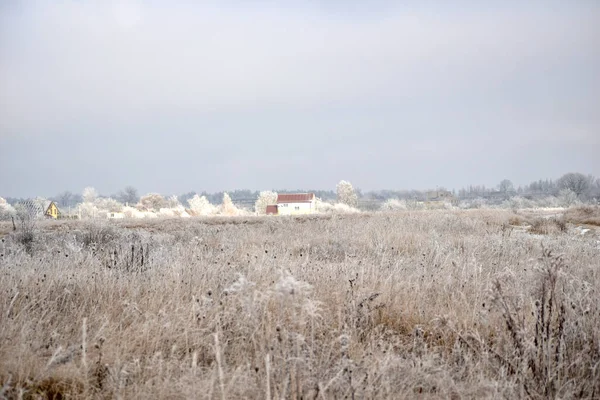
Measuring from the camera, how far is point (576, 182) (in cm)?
6869

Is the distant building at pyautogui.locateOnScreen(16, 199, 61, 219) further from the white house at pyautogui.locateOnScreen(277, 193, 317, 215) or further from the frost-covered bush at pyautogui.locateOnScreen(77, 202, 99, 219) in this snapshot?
the white house at pyautogui.locateOnScreen(277, 193, 317, 215)

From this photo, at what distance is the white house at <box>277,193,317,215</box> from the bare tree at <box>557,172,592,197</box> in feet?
153

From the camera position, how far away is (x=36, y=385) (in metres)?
2.45

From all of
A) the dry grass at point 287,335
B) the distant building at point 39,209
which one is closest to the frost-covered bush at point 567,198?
the dry grass at point 287,335

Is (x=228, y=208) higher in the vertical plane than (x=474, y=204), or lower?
lower

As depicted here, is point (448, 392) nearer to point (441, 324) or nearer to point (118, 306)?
point (441, 324)

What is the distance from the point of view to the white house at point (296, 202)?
175ft

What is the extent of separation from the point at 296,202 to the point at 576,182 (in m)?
50.0

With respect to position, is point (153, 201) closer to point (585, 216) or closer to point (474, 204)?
point (474, 204)

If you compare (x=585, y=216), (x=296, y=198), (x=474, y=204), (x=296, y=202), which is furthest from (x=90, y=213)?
(x=474, y=204)

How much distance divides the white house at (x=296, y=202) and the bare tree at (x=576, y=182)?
4665cm

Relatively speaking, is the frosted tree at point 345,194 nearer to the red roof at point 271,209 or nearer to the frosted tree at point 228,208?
the red roof at point 271,209

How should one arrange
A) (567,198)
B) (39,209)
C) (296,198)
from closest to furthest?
(39,209), (567,198), (296,198)

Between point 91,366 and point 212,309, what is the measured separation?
4.30ft
